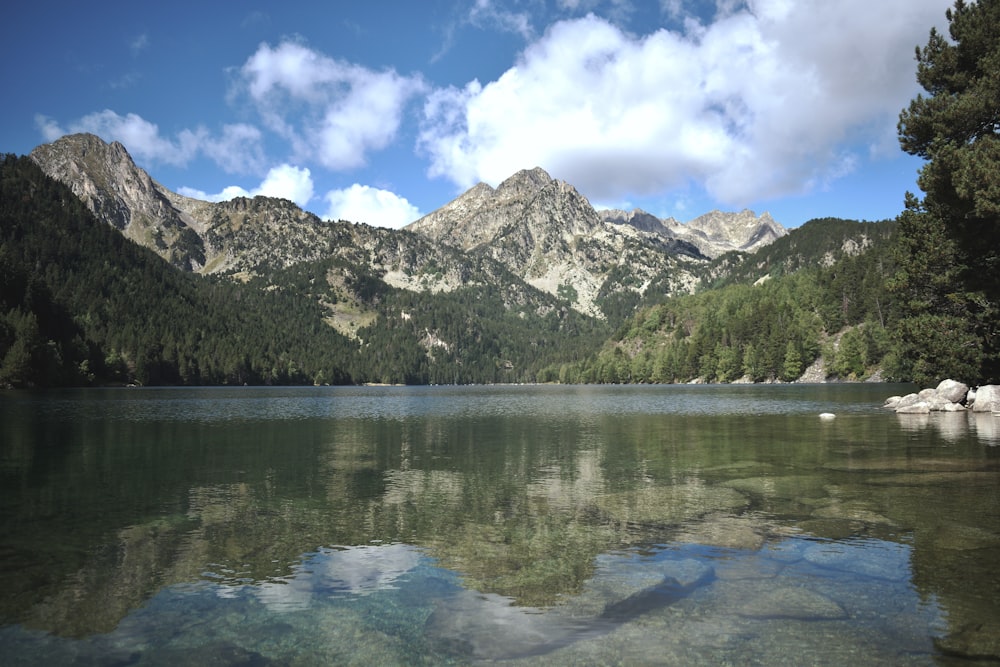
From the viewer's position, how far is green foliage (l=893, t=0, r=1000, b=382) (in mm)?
32500

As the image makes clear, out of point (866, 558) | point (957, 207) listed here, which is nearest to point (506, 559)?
point (866, 558)

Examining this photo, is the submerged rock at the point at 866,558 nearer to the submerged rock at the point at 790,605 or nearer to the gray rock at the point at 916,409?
the submerged rock at the point at 790,605

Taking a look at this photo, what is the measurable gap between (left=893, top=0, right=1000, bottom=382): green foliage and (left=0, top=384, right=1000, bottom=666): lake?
42.0 ft

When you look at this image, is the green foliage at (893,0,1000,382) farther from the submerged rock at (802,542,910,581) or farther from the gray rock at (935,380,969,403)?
the submerged rock at (802,542,910,581)

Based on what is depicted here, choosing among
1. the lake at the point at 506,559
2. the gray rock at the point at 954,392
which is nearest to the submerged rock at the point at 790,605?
the lake at the point at 506,559

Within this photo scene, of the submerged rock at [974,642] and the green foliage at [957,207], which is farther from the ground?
the green foliage at [957,207]

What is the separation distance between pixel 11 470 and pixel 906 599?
40.0 meters

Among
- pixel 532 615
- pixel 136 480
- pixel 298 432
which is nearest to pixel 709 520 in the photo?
pixel 532 615

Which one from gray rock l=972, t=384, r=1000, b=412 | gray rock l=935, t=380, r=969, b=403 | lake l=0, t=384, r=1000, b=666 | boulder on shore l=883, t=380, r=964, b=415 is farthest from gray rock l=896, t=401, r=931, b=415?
lake l=0, t=384, r=1000, b=666

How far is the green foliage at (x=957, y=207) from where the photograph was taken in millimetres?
32500

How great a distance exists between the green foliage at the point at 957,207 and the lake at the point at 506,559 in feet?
42.0

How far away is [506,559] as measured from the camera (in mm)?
17031

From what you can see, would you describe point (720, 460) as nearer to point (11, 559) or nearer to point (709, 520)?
point (709, 520)

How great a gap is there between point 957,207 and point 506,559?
33547mm
